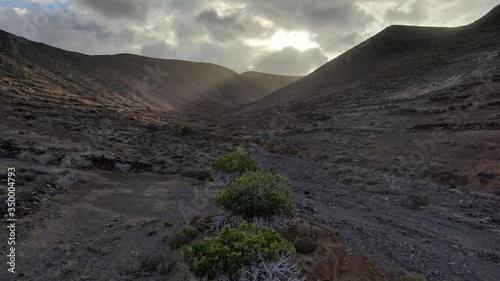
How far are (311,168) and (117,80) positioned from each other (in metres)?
52.7

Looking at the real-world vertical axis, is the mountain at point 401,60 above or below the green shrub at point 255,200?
above

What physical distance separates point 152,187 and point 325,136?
16.1 m

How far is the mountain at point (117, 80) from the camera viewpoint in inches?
1526

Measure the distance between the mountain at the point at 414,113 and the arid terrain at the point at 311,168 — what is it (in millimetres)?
149

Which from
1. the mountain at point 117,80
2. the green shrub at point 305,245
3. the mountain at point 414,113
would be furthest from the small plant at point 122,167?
the mountain at point 117,80

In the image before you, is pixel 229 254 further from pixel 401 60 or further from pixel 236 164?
pixel 401 60

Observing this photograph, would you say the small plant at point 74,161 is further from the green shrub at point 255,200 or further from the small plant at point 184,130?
the small plant at point 184,130

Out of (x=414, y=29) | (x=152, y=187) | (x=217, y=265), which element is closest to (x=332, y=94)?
(x=414, y=29)

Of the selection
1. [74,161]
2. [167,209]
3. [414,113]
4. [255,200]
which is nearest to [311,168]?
[167,209]

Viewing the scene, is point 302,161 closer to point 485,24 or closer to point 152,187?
point 152,187

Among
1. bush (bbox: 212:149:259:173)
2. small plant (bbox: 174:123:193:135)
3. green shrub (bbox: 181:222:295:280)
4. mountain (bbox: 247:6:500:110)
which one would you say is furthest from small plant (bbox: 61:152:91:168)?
mountain (bbox: 247:6:500:110)

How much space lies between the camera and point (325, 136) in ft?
90.9

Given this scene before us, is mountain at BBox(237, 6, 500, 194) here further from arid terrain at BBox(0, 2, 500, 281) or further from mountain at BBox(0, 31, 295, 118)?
mountain at BBox(0, 31, 295, 118)

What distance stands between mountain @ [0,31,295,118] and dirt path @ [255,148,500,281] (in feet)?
93.7
